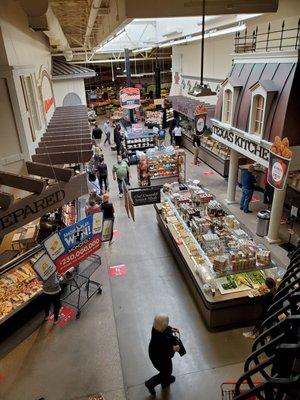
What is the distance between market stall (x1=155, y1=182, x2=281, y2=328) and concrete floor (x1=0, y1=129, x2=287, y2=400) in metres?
0.42

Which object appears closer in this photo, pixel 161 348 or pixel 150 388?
pixel 161 348

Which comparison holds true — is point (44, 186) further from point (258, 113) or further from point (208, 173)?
point (208, 173)

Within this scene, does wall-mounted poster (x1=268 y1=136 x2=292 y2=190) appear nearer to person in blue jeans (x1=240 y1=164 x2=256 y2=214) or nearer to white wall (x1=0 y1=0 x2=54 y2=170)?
person in blue jeans (x1=240 y1=164 x2=256 y2=214)

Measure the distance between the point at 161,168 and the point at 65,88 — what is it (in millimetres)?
8998

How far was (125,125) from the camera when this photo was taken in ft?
74.5

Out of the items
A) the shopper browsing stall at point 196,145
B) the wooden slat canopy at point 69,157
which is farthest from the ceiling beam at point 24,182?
the shopper browsing stall at point 196,145

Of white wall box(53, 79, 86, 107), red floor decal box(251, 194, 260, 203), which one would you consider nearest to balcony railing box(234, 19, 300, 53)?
red floor decal box(251, 194, 260, 203)

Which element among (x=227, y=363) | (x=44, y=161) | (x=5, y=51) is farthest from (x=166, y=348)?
(x=5, y=51)

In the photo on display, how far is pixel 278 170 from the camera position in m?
8.07

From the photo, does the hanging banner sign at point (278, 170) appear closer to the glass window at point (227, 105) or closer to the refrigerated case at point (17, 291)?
the glass window at point (227, 105)

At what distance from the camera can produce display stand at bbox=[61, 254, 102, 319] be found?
764 centimetres

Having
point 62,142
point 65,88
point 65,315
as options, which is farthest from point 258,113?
point 65,88

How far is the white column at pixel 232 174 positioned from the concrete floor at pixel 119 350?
504 centimetres

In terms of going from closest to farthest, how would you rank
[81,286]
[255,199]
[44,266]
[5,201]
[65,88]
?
[5,201] → [44,266] → [81,286] → [255,199] → [65,88]
